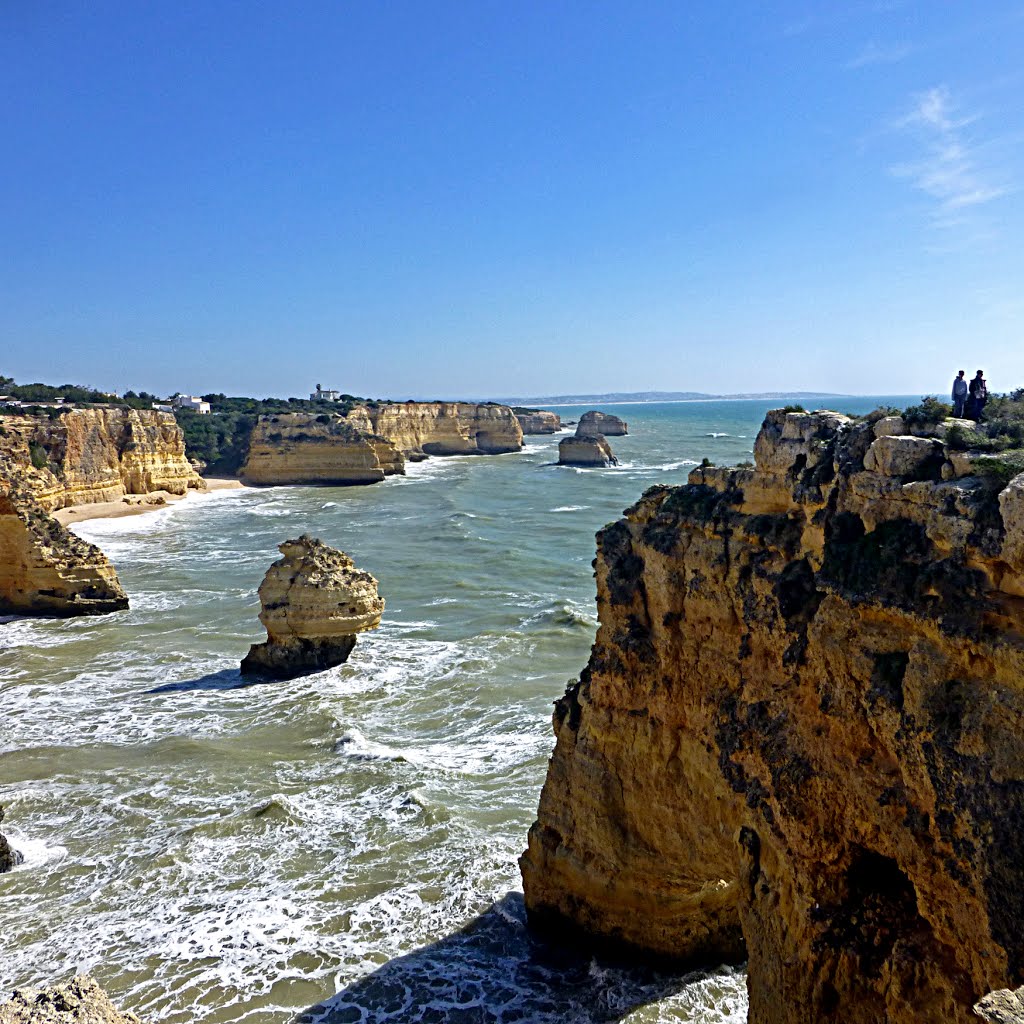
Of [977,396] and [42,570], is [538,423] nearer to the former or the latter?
[42,570]

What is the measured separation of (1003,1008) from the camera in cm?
350

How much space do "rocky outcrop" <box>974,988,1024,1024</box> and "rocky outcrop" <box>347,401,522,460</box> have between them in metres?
81.4

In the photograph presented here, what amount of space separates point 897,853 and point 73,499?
53.4 m

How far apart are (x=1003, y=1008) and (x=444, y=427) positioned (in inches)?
3772

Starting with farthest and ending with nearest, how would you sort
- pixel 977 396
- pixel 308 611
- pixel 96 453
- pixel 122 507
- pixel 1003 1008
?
1. pixel 122 507
2. pixel 96 453
3. pixel 308 611
4. pixel 977 396
5. pixel 1003 1008

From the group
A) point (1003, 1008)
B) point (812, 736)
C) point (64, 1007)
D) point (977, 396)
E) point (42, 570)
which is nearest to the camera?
point (1003, 1008)

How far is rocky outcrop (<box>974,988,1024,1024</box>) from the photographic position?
341 centimetres

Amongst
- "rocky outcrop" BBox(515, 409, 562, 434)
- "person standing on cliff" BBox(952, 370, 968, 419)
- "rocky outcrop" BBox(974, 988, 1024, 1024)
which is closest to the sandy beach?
"person standing on cliff" BBox(952, 370, 968, 419)

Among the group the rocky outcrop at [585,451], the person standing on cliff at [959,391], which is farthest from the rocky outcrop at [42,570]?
the rocky outcrop at [585,451]

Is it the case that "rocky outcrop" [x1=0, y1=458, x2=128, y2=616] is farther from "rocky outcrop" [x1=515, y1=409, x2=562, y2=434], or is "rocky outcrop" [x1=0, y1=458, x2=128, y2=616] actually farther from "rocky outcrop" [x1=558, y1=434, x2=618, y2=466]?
"rocky outcrop" [x1=515, y1=409, x2=562, y2=434]

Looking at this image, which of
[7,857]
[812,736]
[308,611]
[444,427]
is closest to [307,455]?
[444,427]

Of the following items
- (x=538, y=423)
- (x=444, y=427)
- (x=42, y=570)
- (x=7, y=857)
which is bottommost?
(x=7, y=857)

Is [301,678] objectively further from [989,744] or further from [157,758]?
[989,744]

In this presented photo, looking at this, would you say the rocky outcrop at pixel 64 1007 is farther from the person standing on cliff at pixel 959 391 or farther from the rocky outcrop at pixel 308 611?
the rocky outcrop at pixel 308 611
